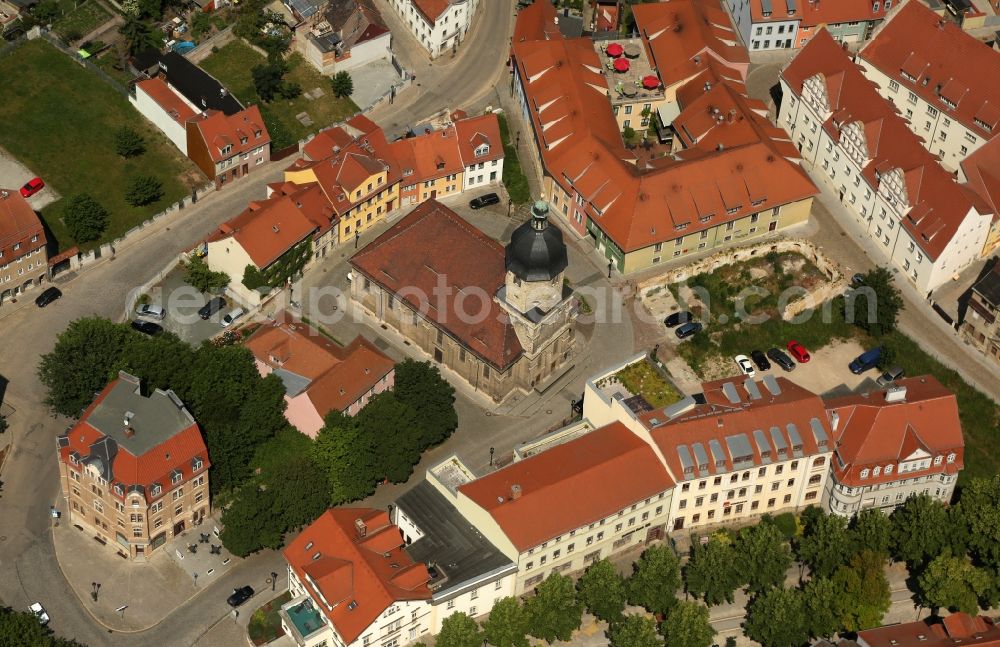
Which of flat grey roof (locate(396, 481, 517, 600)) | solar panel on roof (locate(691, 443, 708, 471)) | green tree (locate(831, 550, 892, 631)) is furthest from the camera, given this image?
solar panel on roof (locate(691, 443, 708, 471))

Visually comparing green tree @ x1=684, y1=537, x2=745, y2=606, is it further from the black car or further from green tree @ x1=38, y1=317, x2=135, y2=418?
green tree @ x1=38, y1=317, x2=135, y2=418

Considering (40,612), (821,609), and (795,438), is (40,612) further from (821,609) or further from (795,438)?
(795,438)

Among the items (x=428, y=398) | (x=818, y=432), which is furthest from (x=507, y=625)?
(x=818, y=432)

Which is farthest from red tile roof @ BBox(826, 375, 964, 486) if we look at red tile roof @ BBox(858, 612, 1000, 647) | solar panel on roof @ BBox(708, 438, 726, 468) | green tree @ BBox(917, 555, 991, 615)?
red tile roof @ BBox(858, 612, 1000, 647)

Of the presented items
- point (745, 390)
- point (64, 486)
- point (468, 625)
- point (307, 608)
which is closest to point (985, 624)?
point (745, 390)

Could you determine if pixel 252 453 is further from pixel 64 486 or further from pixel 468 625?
pixel 468 625

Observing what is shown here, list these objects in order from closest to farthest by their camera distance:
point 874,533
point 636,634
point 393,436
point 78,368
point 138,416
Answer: point 636,634 < point 874,533 < point 138,416 < point 393,436 < point 78,368
